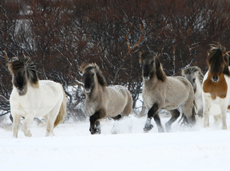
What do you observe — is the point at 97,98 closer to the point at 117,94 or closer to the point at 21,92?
the point at 117,94

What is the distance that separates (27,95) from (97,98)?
1.76m

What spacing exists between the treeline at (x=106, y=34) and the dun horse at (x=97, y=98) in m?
6.64

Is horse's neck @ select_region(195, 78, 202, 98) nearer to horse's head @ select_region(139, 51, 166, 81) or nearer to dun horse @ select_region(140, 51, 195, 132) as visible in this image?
dun horse @ select_region(140, 51, 195, 132)

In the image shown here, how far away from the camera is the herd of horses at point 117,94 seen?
7430mm

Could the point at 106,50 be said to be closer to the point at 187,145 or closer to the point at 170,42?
the point at 170,42

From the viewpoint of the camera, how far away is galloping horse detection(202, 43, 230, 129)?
7.81 metres

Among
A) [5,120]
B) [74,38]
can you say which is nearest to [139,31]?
[74,38]

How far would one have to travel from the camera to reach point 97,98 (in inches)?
336

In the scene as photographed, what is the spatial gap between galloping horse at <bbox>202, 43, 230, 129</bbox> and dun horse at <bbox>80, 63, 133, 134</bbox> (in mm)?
2336

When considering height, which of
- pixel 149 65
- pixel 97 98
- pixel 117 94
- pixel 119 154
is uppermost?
pixel 149 65

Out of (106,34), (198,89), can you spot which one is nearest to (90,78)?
(198,89)

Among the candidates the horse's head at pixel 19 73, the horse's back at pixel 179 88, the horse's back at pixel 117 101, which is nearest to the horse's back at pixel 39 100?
the horse's head at pixel 19 73

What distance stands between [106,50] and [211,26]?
5322 millimetres

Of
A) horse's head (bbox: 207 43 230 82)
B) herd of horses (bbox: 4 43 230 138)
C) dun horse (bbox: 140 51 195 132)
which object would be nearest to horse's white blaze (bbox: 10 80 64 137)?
herd of horses (bbox: 4 43 230 138)
